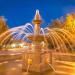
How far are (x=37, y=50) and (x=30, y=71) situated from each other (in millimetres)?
1555

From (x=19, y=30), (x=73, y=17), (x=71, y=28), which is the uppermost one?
(x=73, y=17)

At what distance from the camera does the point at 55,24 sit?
53125mm

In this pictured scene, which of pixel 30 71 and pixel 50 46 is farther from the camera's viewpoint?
pixel 50 46

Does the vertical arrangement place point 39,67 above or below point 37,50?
below

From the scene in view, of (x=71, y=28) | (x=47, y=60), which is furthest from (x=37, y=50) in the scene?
(x=71, y=28)

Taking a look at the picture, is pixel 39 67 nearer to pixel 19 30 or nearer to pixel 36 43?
pixel 36 43

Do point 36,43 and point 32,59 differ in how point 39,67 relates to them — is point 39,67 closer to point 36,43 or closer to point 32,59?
point 32,59

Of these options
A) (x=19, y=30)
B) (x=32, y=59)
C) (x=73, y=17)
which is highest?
(x=73, y=17)

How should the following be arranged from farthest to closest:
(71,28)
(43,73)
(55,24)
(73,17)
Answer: (55,24)
(73,17)
(71,28)
(43,73)

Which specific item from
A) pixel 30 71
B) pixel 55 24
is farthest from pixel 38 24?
pixel 55 24

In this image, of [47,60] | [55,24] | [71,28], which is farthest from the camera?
→ [55,24]

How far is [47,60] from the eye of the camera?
49.5ft

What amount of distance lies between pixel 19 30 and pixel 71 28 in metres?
26.1

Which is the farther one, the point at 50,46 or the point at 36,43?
the point at 50,46
